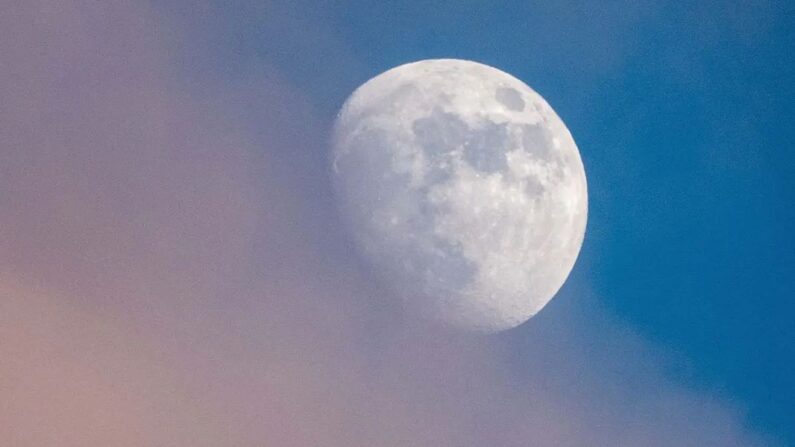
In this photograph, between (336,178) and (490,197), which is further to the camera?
(336,178)

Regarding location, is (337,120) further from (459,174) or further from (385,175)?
(459,174)

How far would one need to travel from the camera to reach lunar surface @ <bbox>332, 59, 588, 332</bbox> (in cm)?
442

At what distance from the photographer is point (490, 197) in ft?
14.5

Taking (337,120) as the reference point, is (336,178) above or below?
below

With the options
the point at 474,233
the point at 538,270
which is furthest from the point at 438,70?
the point at 538,270

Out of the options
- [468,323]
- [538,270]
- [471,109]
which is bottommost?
[468,323]

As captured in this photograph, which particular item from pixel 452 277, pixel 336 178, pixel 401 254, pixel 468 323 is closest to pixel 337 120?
pixel 336 178

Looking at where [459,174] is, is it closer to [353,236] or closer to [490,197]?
[490,197]

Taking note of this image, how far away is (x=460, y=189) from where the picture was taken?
4.39m

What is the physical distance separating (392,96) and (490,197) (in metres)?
1.04

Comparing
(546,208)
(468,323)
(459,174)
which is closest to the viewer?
→ (459,174)

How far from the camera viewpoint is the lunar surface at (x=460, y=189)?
442cm

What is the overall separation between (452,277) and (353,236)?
2.61 ft

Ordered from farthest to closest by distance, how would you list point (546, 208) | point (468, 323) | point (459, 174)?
1. point (468, 323)
2. point (546, 208)
3. point (459, 174)
